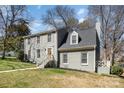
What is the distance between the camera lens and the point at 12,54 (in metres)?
25.7

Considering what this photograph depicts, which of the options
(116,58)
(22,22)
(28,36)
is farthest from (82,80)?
(116,58)

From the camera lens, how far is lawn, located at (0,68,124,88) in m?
14.1

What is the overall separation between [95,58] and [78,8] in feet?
30.8

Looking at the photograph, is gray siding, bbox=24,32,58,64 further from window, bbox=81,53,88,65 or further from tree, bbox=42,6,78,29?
tree, bbox=42,6,78,29

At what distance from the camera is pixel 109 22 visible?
2752cm

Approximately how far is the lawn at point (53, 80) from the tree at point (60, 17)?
12970 mm

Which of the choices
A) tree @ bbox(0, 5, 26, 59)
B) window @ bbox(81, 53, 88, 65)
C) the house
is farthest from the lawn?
tree @ bbox(0, 5, 26, 59)

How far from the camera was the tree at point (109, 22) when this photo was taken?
2683 cm

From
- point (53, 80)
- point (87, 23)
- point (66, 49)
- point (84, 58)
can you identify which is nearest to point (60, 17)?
point (87, 23)

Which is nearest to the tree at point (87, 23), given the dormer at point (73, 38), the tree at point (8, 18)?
the dormer at point (73, 38)

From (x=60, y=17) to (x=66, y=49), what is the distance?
11.5 meters

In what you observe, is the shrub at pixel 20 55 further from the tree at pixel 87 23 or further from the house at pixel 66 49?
the tree at pixel 87 23
